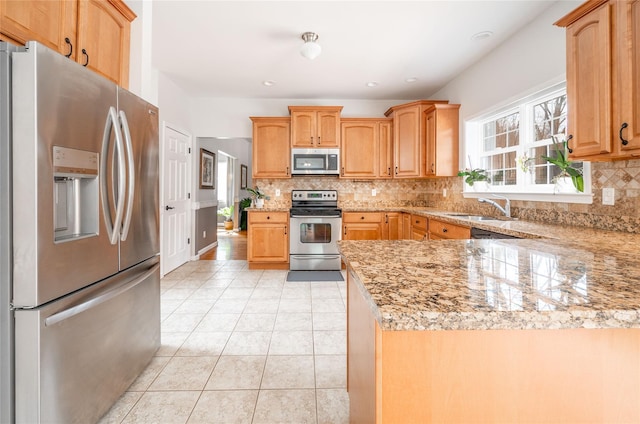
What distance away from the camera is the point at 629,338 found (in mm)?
638

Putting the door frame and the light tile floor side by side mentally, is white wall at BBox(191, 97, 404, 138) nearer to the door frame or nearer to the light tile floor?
the door frame

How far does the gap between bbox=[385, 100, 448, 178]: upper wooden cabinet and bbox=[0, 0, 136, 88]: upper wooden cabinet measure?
11.0 feet

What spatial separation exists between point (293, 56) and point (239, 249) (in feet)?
12.4

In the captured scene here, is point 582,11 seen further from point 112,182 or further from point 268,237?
point 268,237

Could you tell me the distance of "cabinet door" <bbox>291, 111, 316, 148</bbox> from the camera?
14.6ft

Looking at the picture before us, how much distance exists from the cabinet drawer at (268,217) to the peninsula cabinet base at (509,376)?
3736 mm

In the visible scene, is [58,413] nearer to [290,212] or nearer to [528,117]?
[290,212]

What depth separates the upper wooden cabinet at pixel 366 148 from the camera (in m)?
4.57

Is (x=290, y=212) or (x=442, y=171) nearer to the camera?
(x=442, y=171)

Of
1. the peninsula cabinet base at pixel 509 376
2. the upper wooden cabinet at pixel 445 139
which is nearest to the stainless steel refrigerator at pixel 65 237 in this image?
the peninsula cabinet base at pixel 509 376

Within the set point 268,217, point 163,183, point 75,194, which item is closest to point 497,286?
point 75,194

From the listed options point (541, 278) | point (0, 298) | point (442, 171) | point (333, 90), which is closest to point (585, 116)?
point (541, 278)

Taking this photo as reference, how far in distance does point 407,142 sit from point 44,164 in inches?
157

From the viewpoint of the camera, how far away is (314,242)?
14.0 feet
